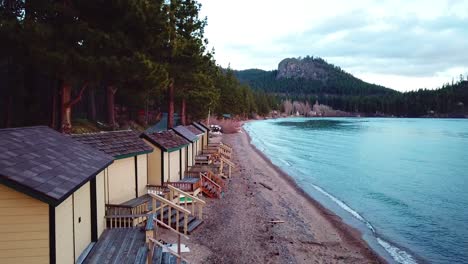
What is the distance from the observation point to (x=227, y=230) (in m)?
17.5

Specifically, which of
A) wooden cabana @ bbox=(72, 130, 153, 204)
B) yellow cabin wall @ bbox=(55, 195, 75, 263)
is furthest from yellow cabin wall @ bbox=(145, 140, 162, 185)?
yellow cabin wall @ bbox=(55, 195, 75, 263)

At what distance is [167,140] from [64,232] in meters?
12.8

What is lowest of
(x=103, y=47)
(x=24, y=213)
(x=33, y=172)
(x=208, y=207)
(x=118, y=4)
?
(x=208, y=207)

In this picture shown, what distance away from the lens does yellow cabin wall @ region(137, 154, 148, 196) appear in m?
18.6

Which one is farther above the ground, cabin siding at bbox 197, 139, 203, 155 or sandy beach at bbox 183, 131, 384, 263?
cabin siding at bbox 197, 139, 203, 155

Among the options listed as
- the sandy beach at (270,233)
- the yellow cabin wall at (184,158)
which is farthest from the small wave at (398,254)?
the yellow cabin wall at (184,158)

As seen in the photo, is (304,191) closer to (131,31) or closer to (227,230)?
(227,230)

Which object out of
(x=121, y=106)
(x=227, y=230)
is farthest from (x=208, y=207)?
(x=121, y=106)

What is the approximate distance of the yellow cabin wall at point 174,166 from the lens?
22.7 m

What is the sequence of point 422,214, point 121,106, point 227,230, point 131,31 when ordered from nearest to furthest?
point 227,230 → point 131,31 → point 422,214 → point 121,106

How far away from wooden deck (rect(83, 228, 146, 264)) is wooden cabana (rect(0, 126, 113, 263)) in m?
0.44

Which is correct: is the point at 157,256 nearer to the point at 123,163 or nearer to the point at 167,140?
the point at 123,163

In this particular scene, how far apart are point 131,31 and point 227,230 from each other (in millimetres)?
11327

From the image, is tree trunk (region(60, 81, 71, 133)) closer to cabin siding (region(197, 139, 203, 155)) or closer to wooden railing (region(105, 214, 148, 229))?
wooden railing (region(105, 214, 148, 229))
